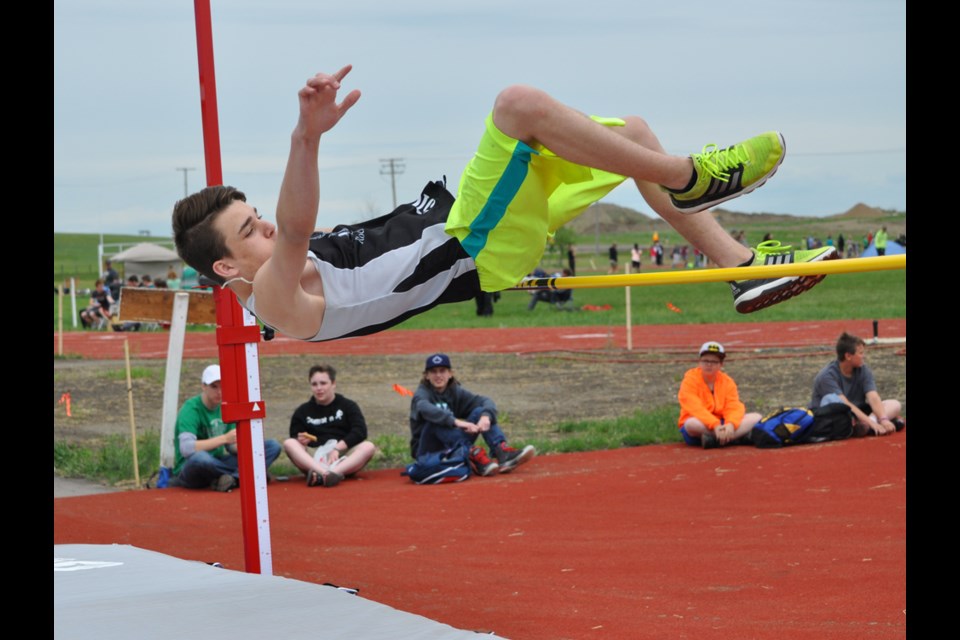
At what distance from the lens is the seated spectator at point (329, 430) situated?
27.0 ft

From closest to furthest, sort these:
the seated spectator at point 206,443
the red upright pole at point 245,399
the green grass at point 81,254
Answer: the red upright pole at point 245,399, the seated spectator at point 206,443, the green grass at point 81,254

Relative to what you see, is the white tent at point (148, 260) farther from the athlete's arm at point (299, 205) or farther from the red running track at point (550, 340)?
the athlete's arm at point (299, 205)

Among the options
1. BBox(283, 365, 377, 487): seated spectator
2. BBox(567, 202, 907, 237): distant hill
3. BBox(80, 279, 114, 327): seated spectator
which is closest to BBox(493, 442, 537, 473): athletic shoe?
BBox(283, 365, 377, 487): seated spectator

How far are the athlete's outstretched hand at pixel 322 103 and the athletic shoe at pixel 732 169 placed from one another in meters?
0.97

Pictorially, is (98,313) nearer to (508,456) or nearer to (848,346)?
(508,456)

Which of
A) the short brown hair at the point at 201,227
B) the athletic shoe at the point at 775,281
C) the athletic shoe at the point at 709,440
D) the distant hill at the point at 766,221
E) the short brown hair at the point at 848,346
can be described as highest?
the distant hill at the point at 766,221

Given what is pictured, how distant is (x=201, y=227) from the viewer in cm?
351

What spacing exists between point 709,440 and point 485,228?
5874 millimetres

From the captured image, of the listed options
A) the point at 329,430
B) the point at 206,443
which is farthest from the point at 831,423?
the point at 206,443

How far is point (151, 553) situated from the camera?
15.7 feet

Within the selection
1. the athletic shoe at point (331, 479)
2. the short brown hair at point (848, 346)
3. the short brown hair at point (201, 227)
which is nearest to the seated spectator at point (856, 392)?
the short brown hair at point (848, 346)

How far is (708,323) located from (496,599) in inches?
644

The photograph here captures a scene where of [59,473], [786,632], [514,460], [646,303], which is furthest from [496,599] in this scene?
[646,303]

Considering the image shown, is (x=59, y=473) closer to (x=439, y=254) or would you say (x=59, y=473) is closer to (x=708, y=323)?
(x=439, y=254)
